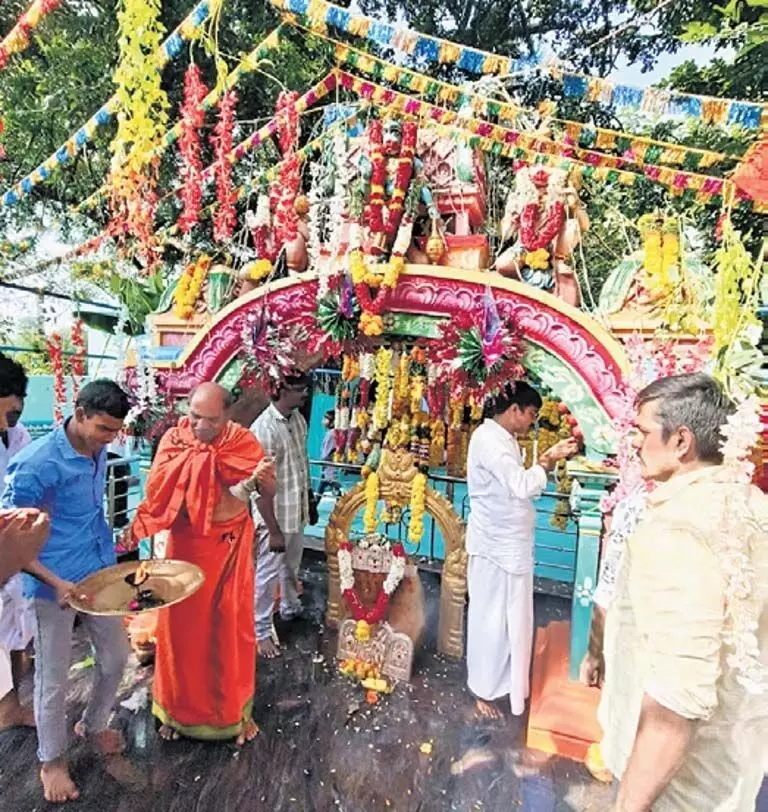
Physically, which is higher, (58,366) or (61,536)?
(58,366)

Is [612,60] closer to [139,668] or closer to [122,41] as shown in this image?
[122,41]

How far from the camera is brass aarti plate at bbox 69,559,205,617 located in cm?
248

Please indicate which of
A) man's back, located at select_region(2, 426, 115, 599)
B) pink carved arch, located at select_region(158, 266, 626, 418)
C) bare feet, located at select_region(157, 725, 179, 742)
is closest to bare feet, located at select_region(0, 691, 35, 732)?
bare feet, located at select_region(157, 725, 179, 742)

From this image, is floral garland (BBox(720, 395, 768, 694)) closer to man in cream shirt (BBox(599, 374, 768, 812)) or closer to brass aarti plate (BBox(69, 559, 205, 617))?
man in cream shirt (BBox(599, 374, 768, 812))

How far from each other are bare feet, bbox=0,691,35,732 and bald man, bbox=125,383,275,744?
2.62 feet

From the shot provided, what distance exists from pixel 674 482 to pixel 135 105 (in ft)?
10.2

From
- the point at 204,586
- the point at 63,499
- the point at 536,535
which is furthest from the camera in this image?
the point at 536,535

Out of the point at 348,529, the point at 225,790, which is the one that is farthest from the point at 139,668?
the point at 348,529

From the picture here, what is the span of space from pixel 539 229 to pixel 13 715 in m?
4.17

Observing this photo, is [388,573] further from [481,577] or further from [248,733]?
[248,733]

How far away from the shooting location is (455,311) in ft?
12.0

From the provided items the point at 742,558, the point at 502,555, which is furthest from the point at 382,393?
the point at 742,558

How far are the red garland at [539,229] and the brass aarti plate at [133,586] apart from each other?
2.69 metres

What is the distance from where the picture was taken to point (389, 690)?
147 inches
